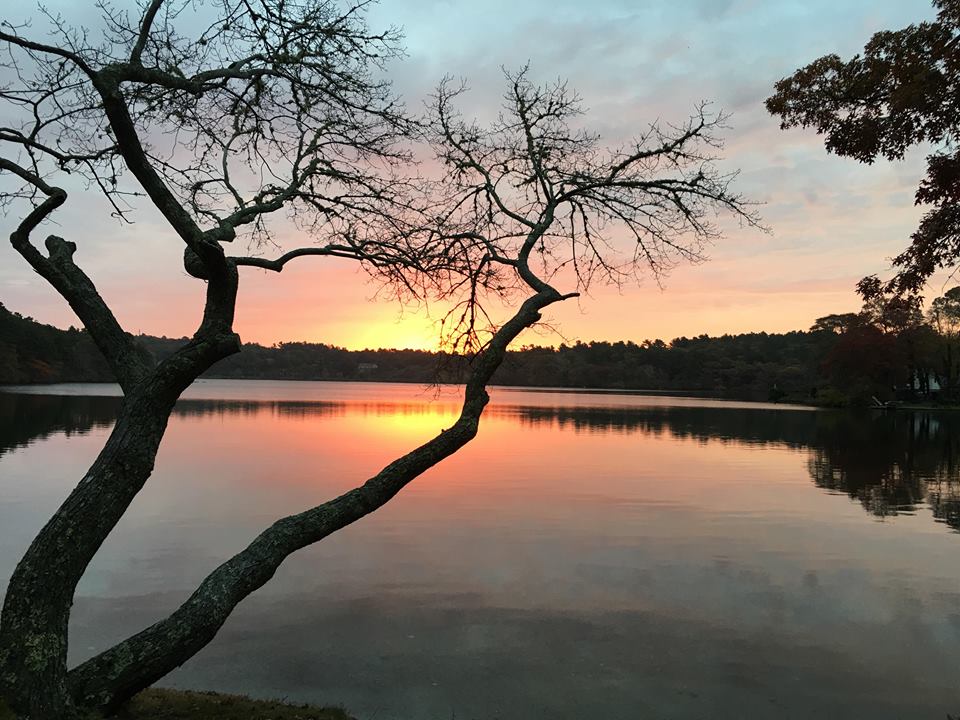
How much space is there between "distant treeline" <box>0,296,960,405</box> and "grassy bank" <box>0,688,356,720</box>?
2.99 meters

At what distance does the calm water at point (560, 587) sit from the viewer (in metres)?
7.49

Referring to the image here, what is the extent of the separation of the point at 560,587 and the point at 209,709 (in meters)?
6.43

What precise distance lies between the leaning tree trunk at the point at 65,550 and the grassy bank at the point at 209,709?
3.21ft

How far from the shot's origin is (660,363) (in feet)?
527

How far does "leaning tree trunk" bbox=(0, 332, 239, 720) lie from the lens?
14.0 ft

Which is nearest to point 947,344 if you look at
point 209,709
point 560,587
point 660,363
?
point 660,363

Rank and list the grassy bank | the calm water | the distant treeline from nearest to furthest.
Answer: the grassy bank → the calm water → the distant treeline

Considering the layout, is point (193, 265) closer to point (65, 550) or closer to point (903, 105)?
point (65, 550)

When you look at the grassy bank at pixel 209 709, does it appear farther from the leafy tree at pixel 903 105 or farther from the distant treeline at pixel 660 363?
the leafy tree at pixel 903 105

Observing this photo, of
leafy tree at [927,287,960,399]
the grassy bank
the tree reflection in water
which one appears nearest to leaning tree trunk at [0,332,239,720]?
the grassy bank

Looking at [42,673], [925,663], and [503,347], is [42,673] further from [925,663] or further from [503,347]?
[925,663]

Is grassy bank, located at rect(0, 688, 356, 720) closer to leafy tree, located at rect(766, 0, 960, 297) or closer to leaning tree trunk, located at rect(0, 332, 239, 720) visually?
leaning tree trunk, located at rect(0, 332, 239, 720)

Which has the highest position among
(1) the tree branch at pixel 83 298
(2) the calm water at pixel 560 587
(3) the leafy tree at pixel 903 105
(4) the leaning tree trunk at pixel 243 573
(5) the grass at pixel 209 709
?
(3) the leafy tree at pixel 903 105

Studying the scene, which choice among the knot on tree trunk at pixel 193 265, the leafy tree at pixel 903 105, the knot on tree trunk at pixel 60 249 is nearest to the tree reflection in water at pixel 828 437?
the leafy tree at pixel 903 105
